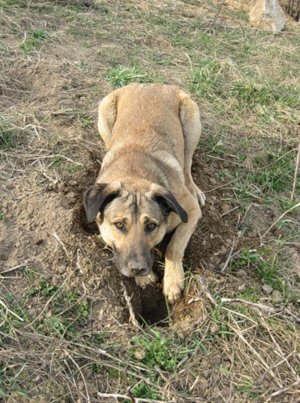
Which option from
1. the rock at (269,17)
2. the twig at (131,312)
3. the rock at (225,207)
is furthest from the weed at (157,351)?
the rock at (269,17)

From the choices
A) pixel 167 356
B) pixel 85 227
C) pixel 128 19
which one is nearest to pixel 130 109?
pixel 85 227

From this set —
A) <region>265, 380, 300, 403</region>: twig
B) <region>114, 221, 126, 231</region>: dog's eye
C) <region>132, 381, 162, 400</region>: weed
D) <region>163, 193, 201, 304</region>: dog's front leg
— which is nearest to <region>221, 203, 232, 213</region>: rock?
<region>163, 193, 201, 304</region>: dog's front leg

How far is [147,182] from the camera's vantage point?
4.55m

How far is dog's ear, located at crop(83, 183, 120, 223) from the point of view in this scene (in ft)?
13.7

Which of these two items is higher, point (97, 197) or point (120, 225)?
point (97, 197)

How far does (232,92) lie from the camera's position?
7281mm

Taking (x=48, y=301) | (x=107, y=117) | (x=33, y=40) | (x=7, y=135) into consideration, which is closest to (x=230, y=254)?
(x=48, y=301)

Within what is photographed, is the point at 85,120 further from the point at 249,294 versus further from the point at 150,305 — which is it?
the point at 249,294

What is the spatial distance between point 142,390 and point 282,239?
221 centimetres

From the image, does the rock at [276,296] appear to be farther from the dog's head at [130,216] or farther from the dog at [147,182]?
the dog's head at [130,216]

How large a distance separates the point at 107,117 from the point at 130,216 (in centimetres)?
199

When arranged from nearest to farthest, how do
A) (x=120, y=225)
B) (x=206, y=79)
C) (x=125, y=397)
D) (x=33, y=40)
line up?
(x=125, y=397), (x=120, y=225), (x=206, y=79), (x=33, y=40)

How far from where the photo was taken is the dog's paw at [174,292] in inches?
178

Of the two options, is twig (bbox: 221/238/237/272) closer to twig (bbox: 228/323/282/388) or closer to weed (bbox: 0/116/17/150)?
twig (bbox: 228/323/282/388)
